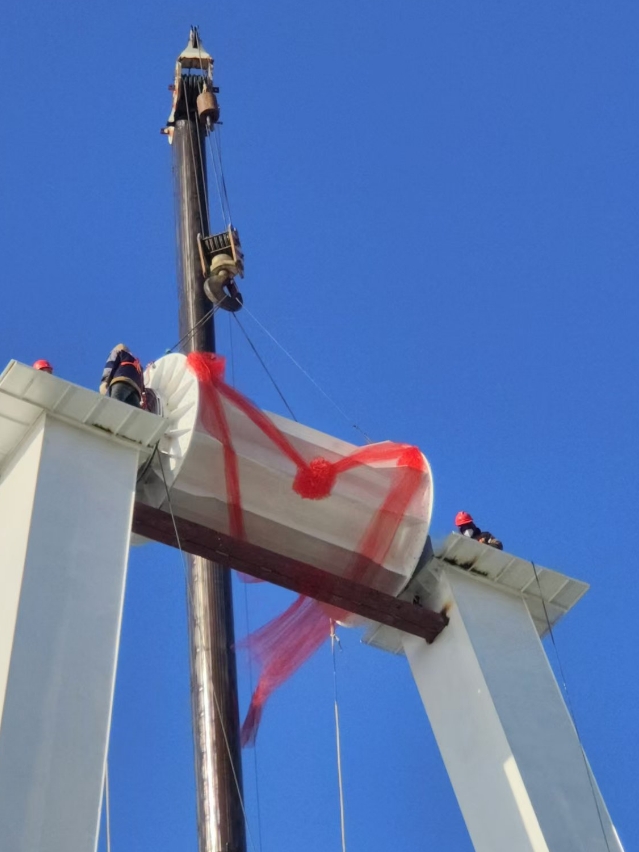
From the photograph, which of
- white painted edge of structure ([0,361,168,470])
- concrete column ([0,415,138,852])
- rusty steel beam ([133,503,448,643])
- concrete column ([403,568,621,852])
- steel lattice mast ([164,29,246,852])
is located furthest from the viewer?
steel lattice mast ([164,29,246,852])

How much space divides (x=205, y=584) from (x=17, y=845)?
7.32 meters

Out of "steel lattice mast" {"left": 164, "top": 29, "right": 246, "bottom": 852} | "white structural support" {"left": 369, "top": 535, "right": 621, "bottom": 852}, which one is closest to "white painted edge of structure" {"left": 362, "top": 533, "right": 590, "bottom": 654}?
"white structural support" {"left": 369, "top": 535, "right": 621, "bottom": 852}

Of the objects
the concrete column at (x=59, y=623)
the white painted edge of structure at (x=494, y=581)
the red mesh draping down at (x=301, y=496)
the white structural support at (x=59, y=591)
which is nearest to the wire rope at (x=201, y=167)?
the red mesh draping down at (x=301, y=496)

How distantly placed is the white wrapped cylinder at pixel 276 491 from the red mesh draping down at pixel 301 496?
5 cm

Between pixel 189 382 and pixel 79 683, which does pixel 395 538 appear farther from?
pixel 79 683

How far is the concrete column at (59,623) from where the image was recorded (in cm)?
910

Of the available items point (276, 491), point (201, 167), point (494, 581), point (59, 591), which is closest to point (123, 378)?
point (276, 491)

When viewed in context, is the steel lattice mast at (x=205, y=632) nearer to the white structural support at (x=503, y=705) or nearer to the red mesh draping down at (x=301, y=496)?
the red mesh draping down at (x=301, y=496)

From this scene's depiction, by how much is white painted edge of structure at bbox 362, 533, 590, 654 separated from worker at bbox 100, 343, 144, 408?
3.36 metres

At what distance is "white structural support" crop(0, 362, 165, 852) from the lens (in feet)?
30.0

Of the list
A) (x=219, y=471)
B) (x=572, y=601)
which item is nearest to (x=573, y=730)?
(x=572, y=601)

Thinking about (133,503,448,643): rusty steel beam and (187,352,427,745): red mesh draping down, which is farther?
(187,352,427,745): red mesh draping down

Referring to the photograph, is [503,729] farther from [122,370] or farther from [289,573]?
[122,370]

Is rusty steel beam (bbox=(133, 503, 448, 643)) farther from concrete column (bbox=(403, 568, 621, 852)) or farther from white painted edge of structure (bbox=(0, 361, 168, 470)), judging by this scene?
white painted edge of structure (bbox=(0, 361, 168, 470))
